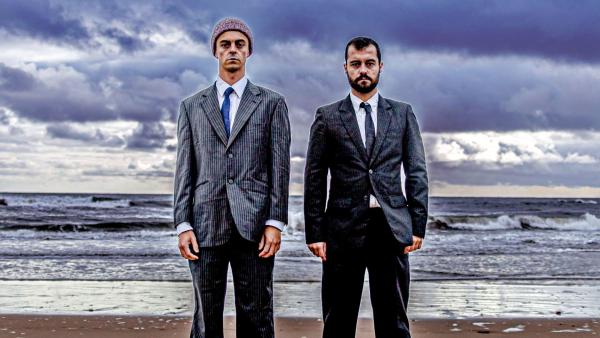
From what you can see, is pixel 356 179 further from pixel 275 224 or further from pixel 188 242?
pixel 188 242

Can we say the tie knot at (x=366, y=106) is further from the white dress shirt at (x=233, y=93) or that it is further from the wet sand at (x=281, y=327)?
the wet sand at (x=281, y=327)

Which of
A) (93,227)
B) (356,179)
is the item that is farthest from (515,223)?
(356,179)

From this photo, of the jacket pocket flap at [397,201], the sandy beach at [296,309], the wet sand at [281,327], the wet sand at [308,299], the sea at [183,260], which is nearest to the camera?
the jacket pocket flap at [397,201]

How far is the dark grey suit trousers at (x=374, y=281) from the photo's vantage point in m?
3.82

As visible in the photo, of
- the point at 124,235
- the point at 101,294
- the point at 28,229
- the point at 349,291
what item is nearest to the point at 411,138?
the point at 349,291

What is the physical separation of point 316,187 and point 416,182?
0.50 metres

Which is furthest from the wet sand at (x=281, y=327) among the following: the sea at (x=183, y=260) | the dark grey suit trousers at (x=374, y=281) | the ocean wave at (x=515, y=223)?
the ocean wave at (x=515, y=223)

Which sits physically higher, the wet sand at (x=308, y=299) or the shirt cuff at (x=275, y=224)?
the shirt cuff at (x=275, y=224)

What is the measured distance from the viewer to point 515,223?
1251 inches

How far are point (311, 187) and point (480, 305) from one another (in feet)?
16.0

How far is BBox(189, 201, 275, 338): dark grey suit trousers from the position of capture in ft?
11.3

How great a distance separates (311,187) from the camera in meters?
3.84

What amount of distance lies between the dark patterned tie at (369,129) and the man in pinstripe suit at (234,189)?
53 cm

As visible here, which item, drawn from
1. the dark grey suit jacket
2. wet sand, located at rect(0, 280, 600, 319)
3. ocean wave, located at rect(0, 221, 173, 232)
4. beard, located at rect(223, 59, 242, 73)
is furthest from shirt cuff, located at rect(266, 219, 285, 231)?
ocean wave, located at rect(0, 221, 173, 232)
